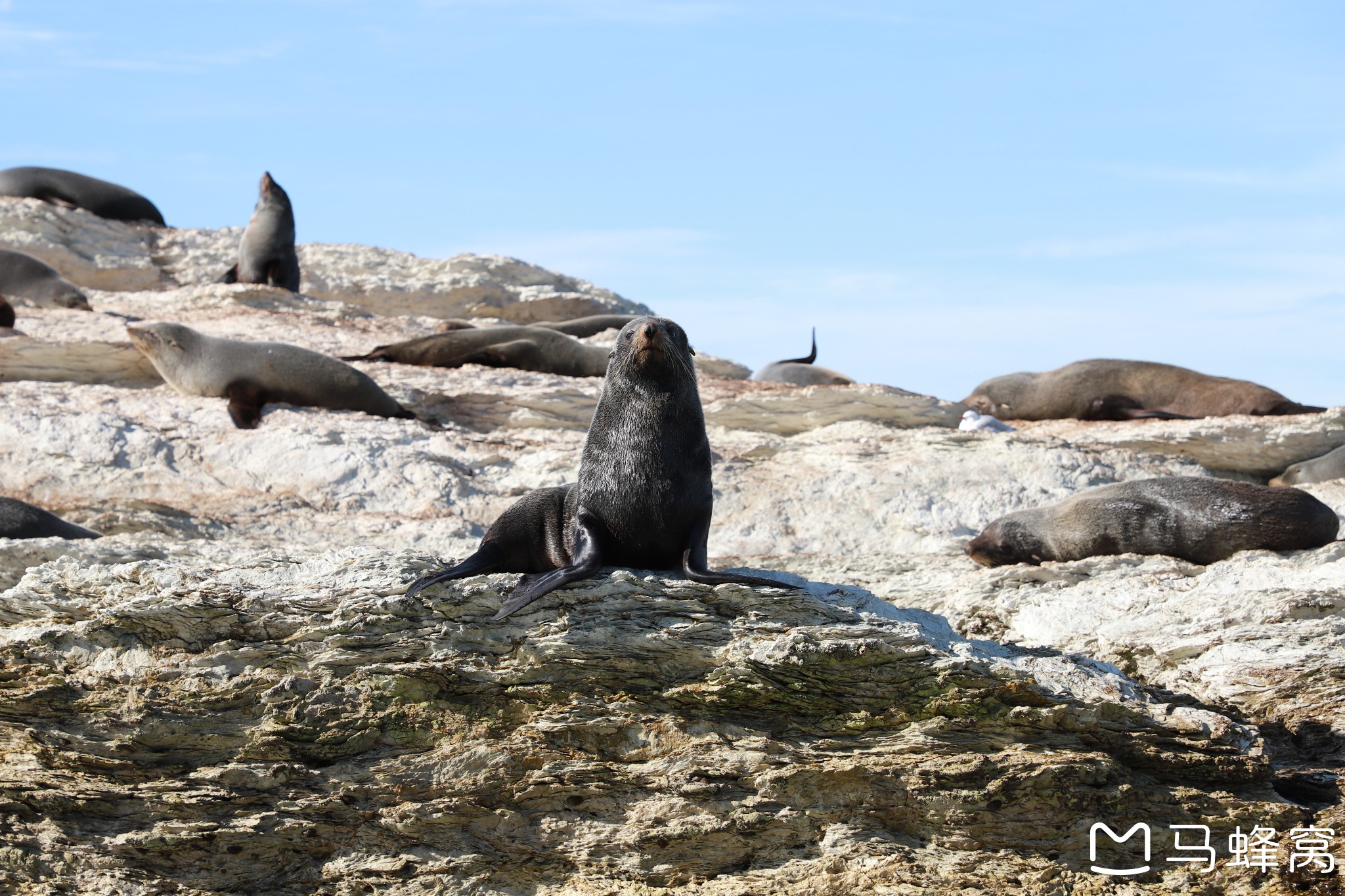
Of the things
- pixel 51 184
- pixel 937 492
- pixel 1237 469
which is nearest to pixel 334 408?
pixel 937 492

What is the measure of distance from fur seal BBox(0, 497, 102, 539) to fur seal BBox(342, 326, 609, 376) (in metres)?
6.15

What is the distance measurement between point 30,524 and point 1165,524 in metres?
6.54

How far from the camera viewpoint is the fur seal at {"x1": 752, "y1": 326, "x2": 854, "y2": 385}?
1633 cm

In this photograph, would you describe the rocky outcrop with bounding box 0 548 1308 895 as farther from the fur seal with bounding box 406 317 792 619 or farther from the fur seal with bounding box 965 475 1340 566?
the fur seal with bounding box 965 475 1340 566

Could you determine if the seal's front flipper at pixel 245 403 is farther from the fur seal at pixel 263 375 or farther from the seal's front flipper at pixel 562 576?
the seal's front flipper at pixel 562 576

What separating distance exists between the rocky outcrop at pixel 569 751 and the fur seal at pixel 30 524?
88.0 inches

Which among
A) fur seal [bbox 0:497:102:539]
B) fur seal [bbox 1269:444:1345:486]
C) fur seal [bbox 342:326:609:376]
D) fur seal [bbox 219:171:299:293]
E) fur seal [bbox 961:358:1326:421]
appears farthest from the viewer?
fur seal [bbox 219:171:299:293]

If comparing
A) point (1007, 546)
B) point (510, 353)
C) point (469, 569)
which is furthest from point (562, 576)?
point (510, 353)

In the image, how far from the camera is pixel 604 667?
4773 mm

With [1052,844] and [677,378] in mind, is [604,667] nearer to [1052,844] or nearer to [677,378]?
[677,378]

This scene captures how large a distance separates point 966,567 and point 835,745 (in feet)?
11.2

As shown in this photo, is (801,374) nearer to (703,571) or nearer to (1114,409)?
(1114,409)

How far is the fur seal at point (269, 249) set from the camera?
54.4 feet

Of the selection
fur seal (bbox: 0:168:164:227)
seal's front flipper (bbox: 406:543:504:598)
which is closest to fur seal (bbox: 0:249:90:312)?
fur seal (bbox: 0:168:164:227)
